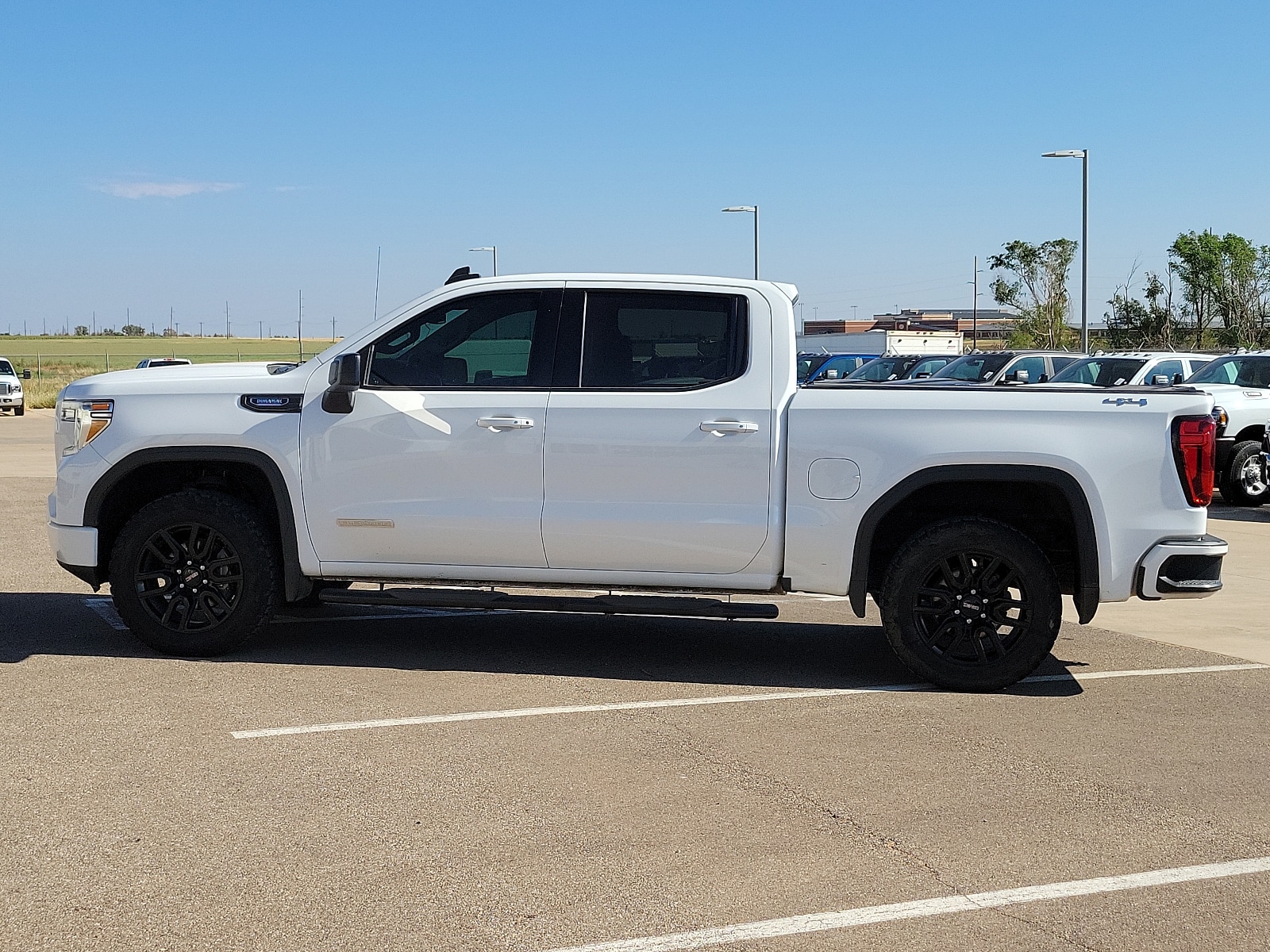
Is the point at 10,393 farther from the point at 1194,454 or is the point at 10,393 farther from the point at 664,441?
the point at 1194,454

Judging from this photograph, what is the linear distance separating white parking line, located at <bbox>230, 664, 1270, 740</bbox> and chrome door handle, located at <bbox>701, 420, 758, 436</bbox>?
4.27 feet

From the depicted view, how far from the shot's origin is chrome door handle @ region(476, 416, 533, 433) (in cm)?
720

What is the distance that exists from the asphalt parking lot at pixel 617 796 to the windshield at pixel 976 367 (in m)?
21.1

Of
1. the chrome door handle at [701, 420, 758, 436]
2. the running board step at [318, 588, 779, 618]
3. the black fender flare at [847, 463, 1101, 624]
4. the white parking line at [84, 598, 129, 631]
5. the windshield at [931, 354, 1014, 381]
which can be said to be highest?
the windshield at [931, 354, 1014, 381]

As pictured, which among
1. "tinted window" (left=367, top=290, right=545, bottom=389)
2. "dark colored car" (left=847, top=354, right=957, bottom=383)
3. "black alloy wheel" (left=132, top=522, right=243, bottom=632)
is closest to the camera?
"tinted window" (left=367, top=290, right=545, bottom=389)

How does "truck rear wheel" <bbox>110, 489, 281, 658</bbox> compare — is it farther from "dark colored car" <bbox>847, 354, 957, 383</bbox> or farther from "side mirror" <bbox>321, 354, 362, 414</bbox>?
"dark colored car" <bbox>847, 354, 957, 383</bbox>

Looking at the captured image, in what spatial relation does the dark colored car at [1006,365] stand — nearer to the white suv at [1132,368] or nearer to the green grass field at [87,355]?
the white suv at [1132,368]

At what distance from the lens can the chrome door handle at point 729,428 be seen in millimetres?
7062

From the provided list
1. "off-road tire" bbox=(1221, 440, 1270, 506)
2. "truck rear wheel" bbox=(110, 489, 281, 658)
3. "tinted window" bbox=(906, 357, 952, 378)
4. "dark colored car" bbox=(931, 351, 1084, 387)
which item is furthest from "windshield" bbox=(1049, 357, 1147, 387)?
"truck rear wheel" bbox=(110, 489, 281, 658)

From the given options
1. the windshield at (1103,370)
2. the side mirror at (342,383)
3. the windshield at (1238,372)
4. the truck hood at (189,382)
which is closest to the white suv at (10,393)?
the windshield at (1103,370)

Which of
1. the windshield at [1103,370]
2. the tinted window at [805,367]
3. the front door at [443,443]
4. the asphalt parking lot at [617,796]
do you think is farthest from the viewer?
the windshield at [1103,370]

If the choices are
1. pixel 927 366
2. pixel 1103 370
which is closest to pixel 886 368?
pixel 927 366

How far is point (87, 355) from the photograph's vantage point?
10319 centimetres

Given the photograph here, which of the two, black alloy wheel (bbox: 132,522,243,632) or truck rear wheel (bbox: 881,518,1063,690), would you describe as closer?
truck rear wheel (bbox: 881,518,1063,690)
